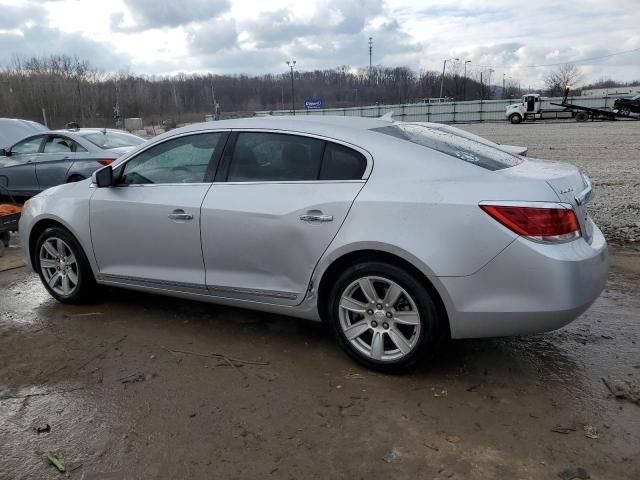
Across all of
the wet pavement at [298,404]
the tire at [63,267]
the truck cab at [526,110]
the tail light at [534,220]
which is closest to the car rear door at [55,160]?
the tire at [63,267]

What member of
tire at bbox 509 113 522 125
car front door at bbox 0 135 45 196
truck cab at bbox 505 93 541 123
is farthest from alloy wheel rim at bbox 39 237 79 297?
tire at bbox 509 113 522 125

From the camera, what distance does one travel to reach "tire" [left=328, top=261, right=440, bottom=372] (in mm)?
3162

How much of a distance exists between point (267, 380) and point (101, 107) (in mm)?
78980

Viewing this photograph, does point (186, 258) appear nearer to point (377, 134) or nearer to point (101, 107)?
point (377, 134)

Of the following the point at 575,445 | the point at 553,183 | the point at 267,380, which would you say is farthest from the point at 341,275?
the point at 575,445

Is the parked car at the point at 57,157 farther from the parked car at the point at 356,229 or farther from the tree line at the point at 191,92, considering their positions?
the tree line at the point at 191,92

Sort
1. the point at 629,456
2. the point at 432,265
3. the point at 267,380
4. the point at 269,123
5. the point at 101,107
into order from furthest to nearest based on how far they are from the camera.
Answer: the point at 101,107 < the point at 269,123 < the point at 267,380 < the point at 432,265 < the point at 629,456

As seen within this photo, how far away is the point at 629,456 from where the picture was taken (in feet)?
8.34

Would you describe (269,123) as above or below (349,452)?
above

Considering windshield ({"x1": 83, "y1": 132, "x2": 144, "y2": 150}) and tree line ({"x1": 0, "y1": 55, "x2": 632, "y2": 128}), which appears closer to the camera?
windshield ({"x1": 83, "y1": 132, "x2": 144, "y2": 150})

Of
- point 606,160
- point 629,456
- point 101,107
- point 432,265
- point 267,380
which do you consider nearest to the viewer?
point 629,456

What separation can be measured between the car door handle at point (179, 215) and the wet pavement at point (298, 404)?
0.91 metres

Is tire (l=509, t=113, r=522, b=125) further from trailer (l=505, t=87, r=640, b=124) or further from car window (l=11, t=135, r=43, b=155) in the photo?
car window (l=11, t=135, r=43, b=155)

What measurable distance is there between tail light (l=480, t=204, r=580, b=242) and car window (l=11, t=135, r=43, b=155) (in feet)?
31.4
